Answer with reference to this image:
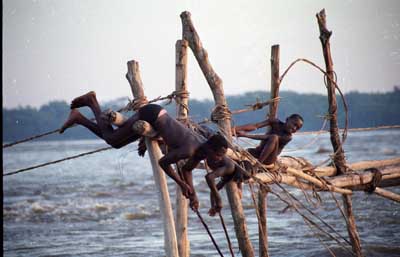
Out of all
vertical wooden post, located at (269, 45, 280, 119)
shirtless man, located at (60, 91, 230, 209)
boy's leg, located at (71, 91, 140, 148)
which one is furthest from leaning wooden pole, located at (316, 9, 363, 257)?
boy's leg, located at (71, 91, 140, 148)

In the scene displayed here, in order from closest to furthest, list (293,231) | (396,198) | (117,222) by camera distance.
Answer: (396,198)
(293,231)
(117,222)

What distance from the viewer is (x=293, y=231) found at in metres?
12.3

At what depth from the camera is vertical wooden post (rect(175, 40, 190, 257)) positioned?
550cm

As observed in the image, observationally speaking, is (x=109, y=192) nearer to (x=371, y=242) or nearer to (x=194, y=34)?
(x=371, y=242)

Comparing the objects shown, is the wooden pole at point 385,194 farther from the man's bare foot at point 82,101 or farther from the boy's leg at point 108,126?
the man's bare foot at point 82,101

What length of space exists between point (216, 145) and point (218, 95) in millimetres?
1064

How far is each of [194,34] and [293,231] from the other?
24.3 feet

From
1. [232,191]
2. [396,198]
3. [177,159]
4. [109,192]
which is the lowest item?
[109,192]

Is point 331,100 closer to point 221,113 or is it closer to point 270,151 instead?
point 270,151

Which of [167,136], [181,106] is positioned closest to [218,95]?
[181,106]

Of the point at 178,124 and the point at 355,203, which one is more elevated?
the point at 178,124

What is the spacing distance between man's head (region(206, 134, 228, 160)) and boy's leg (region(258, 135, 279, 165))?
132cm

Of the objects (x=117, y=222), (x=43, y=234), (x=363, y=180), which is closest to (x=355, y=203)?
(x=117, y=222)

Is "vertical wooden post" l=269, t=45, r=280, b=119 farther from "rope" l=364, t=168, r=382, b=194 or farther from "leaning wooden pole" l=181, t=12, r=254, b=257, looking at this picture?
"rope" l=364, t=168, r=382, b=194
